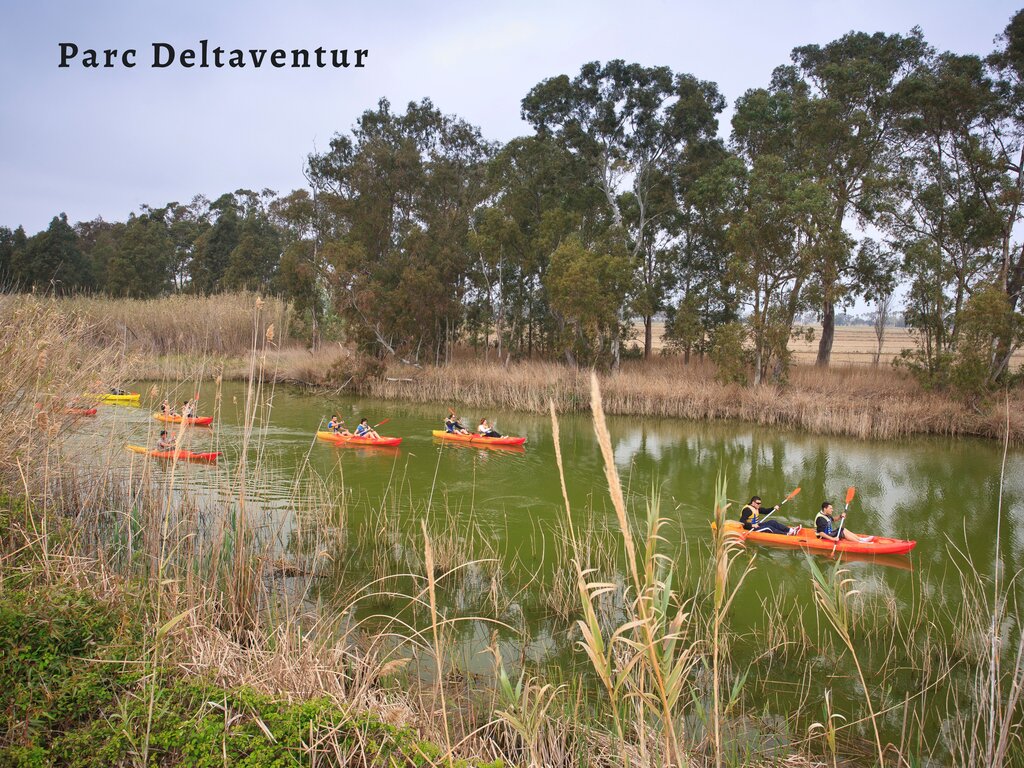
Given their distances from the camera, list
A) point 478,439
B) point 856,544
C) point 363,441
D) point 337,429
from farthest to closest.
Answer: point 337,429, point 478,439, point 363,441, point 856,544

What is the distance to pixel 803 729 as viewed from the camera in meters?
4.16

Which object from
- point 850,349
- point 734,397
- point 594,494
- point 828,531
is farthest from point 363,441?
point 850,349

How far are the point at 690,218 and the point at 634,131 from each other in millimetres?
3592

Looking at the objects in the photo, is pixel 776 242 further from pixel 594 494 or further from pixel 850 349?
pixel 850 349

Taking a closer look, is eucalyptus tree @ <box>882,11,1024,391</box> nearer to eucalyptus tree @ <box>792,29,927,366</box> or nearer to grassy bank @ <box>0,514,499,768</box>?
eucalyptus tree @ <box>792,29,927,366</box>

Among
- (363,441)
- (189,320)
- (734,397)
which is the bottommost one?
(363,441)

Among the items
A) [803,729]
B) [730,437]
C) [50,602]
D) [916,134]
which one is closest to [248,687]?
[50,602]

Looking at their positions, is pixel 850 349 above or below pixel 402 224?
below

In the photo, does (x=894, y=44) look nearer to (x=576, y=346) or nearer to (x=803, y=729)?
(x=576, y=346)

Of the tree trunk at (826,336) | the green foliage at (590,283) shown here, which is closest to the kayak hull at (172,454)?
the green foliage at (590,283)

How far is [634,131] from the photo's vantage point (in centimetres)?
2080

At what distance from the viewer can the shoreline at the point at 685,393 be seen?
15.0m

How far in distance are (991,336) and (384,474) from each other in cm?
1399

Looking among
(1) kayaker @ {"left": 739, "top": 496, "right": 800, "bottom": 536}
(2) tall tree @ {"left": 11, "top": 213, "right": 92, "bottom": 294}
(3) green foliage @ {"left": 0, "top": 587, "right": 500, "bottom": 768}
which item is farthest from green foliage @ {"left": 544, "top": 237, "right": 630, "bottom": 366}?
(2) tall tree @ {"left": 11, "top": 213, "right": 92, "bottom": 294}
